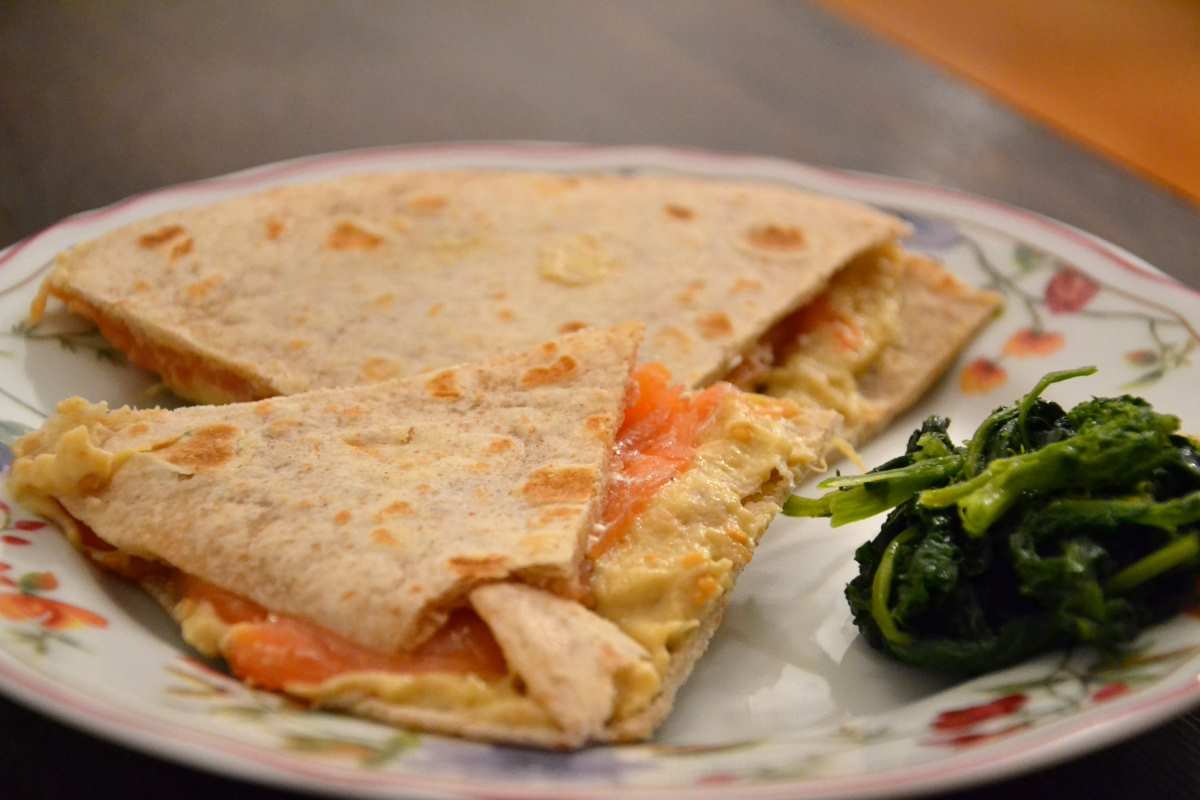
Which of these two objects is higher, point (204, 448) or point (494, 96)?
point (204, 448)

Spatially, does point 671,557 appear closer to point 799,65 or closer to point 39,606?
point 39,606

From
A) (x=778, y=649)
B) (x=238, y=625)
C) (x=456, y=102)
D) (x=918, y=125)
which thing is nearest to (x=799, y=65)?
(x=918, y=125)

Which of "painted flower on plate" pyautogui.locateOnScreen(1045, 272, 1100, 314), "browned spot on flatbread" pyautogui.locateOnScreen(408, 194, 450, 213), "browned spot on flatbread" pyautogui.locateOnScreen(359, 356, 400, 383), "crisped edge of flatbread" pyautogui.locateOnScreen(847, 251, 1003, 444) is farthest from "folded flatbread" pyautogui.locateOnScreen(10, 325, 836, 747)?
"painted flower on plate" pyautogui.locateOnScreen(1045, 272, 1100, 314)

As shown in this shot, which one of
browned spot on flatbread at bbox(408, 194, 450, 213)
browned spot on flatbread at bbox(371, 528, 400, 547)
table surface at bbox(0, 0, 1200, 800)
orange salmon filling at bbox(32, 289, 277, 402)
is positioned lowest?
table surface at bbox(0, 0, 1200, 800)

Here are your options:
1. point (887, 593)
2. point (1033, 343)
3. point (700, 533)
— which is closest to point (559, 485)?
point (700, 533)

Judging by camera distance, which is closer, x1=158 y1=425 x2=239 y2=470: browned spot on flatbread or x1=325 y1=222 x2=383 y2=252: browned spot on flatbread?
x1=158 y1=425 x2=239 y2=470: browned spot on flatbread

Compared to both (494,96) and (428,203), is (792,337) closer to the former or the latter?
(428,203)

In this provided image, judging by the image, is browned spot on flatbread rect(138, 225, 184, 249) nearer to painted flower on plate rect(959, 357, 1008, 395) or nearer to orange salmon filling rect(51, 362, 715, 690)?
orange salmon filling rect(51, 362, 715, 690)
